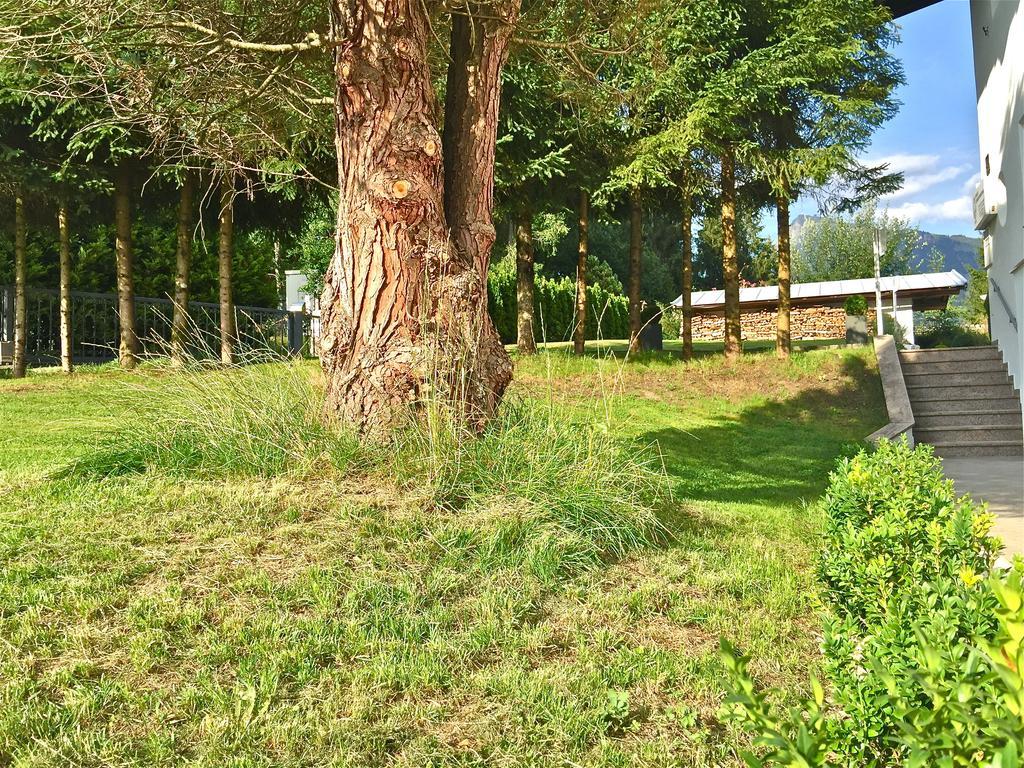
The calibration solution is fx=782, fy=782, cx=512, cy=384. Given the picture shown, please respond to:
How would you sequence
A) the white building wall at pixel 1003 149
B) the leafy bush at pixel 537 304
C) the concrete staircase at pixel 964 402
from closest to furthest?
1. the white building wall at pixel 1003 149
2. the concrete staircase at pixel 964 402
3. the leafy bush at pixel 537 304

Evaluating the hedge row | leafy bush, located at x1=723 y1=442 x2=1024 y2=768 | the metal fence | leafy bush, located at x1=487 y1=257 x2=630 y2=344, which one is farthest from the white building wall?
the hedge row

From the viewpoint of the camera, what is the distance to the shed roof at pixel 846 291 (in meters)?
25.5

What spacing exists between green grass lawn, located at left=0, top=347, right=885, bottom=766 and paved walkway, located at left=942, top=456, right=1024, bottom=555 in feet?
5.54

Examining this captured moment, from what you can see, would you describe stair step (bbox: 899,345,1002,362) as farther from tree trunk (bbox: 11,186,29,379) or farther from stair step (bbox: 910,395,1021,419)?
tree trunk (bbox: 11,186,29,379)

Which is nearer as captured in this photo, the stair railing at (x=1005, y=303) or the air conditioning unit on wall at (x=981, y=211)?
the stair railing at (x=1005, y=303)

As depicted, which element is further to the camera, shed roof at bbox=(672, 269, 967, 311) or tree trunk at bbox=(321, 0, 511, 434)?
shed roof at bbox=(672, 269, 967, 311)

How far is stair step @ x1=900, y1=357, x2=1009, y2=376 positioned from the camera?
11.6 metres

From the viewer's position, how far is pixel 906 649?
175 centimetres

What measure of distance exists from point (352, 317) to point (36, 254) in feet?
51.0

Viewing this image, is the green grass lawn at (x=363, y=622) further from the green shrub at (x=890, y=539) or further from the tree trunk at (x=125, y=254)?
the tree trunk at (x=125, y=254)

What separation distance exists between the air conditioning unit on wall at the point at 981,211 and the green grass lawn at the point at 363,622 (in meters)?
7.49

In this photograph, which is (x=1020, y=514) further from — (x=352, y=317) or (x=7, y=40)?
(x=7, y=40)

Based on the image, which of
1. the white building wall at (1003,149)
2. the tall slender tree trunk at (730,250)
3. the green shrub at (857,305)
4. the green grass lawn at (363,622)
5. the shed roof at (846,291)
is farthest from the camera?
the shed roof at (846,291)

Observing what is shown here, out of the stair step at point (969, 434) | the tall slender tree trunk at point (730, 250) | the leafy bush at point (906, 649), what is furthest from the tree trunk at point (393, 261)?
the tall slender tree trunk at point (730, 250)
